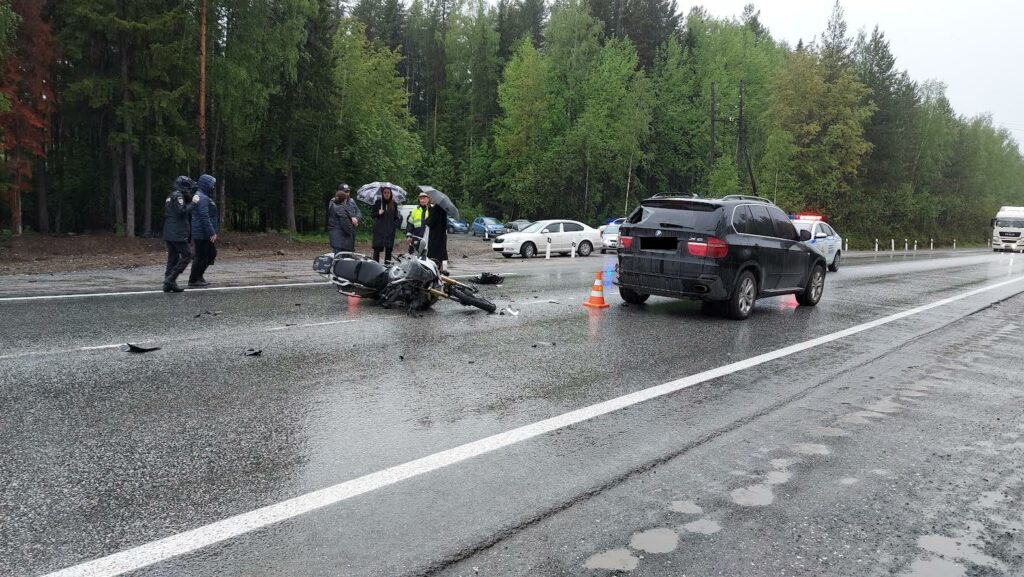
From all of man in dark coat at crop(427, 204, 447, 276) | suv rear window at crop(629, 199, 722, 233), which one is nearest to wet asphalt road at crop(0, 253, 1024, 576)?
suv rear window at crop(629, 199, 722, 233)

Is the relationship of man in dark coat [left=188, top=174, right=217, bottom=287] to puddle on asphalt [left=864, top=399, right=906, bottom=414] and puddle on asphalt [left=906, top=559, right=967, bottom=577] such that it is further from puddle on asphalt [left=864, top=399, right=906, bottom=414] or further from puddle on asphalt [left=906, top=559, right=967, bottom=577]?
puddle on asphalt [left=906, top=559, right=967, bottom=577]

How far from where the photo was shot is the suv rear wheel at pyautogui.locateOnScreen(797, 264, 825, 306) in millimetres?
12531

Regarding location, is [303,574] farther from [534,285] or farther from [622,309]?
[534,285]

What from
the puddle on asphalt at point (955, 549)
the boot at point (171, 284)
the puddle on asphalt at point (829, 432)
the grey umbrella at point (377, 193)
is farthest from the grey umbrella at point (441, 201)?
the puddle on asphalt at point (955, 549)

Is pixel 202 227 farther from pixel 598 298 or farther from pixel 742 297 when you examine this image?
pixel 742 297

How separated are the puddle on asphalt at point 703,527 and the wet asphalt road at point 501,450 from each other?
0.07ft

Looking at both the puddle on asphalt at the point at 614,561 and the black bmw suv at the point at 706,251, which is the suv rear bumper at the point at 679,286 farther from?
the puddle on asphalt at the point at 614,561

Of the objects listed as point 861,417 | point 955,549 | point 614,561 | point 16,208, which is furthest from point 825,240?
point 16,208

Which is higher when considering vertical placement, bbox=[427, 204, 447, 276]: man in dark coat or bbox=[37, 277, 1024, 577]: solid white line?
bbox=[427, 204, 447, 276]: man in dark coat

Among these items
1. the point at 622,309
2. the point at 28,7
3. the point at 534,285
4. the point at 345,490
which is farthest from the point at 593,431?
the point at 28,7

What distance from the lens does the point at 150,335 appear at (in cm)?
773

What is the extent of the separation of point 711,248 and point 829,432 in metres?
5.27

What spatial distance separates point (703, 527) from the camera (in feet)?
11.2

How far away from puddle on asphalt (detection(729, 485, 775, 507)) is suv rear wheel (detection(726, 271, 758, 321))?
675cm
